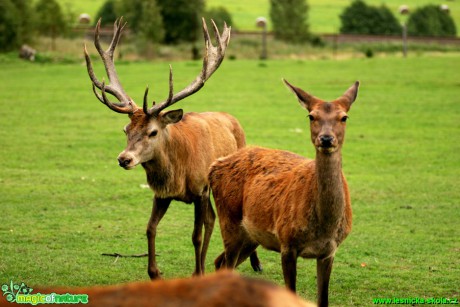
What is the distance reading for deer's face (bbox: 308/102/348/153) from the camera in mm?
7266

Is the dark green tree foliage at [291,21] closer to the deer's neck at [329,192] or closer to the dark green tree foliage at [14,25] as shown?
the dark green tree foliage at [14,25]

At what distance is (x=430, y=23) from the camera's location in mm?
65750

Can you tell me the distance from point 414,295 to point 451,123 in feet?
44.7

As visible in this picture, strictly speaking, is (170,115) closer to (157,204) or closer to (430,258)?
(157,204)

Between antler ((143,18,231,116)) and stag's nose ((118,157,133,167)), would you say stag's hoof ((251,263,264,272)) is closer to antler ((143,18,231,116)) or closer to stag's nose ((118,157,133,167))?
stag's nose ((118,157,133,167))

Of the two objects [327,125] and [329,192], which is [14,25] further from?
[329,192]

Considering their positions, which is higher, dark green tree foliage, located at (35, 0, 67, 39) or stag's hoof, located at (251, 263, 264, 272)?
dark green tree foliage, located at (35, 0, 67, 39)

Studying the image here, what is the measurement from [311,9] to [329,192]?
74.9 meters

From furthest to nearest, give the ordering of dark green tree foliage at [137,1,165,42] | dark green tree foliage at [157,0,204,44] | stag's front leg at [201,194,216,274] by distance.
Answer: dark green tree foliage at [157,0,204,44]
dark green tree foliage at [137,1,165,42]
stag's front leg at [201,194,216,274]

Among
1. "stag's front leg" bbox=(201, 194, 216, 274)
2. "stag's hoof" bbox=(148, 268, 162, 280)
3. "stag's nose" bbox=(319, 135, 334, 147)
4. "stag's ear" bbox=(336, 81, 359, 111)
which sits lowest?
"stag's hoof" bbox=(148, 268, 162, 280)

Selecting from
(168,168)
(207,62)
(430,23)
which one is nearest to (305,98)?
(168,168)

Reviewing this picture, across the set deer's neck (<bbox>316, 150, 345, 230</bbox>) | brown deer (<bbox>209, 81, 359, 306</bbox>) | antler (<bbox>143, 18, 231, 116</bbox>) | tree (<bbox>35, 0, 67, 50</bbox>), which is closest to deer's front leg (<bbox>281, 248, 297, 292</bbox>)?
brown deer (<bbox>209, 81, 359, 306</bbox>)

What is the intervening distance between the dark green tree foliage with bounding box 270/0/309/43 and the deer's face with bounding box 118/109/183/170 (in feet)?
137

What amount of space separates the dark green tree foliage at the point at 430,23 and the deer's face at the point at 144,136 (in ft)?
188
